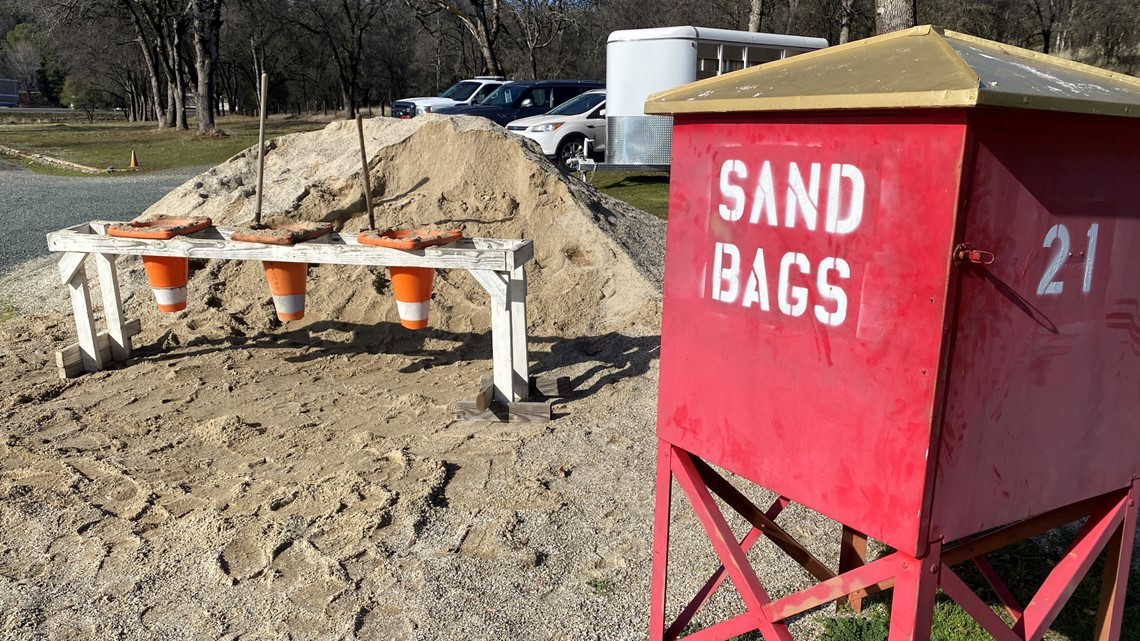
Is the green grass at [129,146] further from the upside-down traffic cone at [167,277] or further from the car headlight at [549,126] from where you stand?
the upside-down traffic cone at [167,277]

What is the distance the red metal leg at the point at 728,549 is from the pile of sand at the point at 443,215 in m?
3.97

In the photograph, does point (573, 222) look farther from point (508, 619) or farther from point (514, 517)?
point (508, 619)

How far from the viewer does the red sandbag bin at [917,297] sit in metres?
1.87

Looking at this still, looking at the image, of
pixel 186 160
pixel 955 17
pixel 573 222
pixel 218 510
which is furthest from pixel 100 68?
pixel 218 510

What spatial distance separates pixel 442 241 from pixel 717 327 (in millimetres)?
2950

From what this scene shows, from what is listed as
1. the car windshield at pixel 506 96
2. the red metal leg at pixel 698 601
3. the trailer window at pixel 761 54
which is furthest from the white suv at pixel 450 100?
the red metal leg at pixel 698 601

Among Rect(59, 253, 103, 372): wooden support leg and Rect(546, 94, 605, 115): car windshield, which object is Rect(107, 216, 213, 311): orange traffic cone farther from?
Rect(546, 94, 605, 115): car windshield

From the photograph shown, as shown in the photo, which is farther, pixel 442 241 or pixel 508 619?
pixel 442 241

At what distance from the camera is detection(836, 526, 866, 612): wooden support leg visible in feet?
10.6

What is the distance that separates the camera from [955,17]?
2939 centimetres

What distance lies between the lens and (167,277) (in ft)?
17.8

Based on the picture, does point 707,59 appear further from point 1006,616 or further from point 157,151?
point 157,151

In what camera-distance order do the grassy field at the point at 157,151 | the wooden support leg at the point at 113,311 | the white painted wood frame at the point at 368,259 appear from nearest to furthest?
the white painted wood frame at the point at 368,259, the wooden support leg at the point at 113,311, the grassy field at the point at 157,151

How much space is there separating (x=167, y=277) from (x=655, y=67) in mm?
9540
